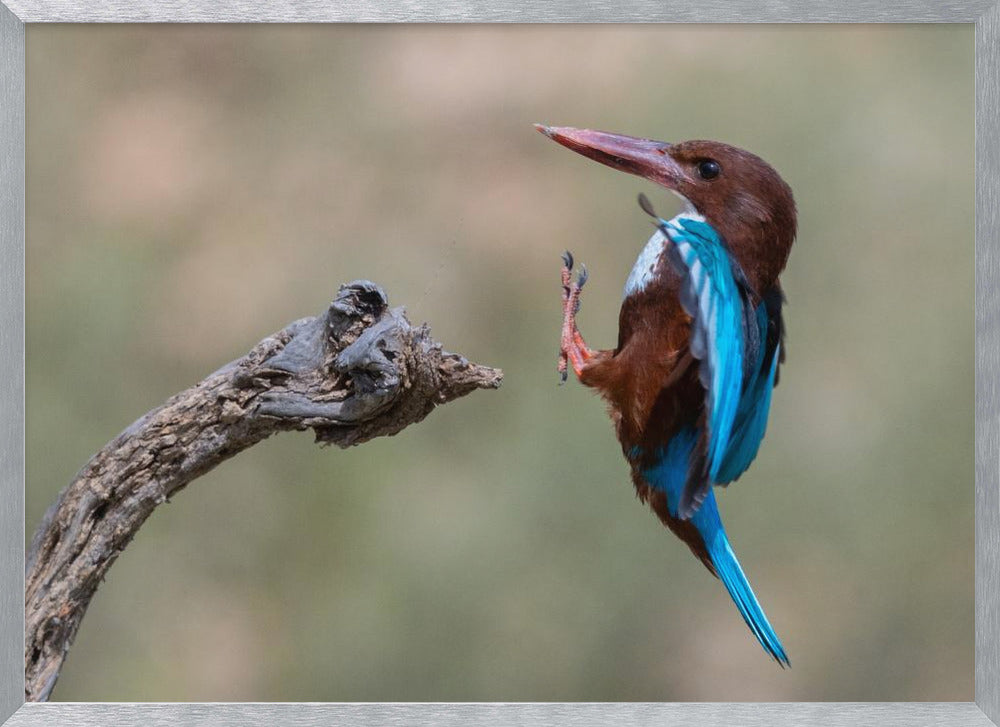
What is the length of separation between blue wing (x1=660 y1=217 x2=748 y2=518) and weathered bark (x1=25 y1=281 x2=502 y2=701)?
0.30 metres

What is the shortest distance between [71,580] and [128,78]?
28.6 inches

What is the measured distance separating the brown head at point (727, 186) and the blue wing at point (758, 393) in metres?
0.04

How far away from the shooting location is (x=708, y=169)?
1.68 m

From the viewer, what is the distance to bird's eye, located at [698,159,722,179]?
1682mm

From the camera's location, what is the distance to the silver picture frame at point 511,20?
5.46ft

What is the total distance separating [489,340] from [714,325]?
0.32 metres

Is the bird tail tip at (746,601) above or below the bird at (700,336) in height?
below

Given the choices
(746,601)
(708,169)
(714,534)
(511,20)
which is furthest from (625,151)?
(746,601)

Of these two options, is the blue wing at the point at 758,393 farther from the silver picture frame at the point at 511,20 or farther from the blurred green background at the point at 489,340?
the silver picture frame at the point at 511,20

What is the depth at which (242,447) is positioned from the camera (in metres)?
1.68

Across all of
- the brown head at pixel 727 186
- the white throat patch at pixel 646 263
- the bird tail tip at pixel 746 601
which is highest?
the brown head at pixel 727 186

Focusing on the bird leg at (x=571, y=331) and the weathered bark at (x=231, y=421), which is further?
the bird leg at (x=571, y=331)

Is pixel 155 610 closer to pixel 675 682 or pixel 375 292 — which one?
pixel 375 292

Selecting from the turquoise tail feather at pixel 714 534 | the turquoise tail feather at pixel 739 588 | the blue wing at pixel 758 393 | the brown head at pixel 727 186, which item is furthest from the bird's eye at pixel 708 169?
the turquoise tail feather at pixel 739 588
